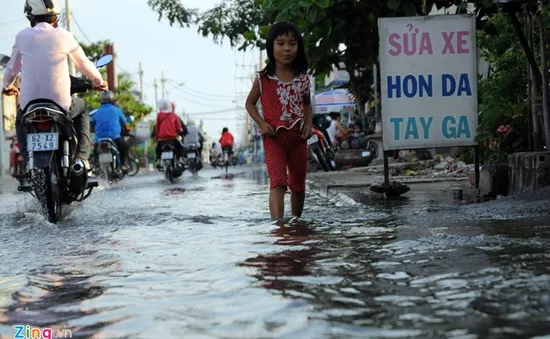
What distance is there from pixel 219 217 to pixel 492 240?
3.08 metres

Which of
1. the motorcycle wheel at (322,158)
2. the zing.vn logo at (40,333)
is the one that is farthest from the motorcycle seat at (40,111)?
the motorcycle wheel at (322,158)

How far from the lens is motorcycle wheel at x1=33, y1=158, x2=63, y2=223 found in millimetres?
7082

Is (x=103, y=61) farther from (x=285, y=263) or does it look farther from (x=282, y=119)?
(x=285, y=263)

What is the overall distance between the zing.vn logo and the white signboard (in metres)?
5.58

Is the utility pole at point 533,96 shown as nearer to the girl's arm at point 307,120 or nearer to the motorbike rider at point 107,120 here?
the girl's arm at point 307,120

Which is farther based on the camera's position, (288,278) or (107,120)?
(107,120)

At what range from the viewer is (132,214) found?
7.88m

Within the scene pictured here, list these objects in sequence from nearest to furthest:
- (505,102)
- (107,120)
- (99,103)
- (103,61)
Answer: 1. (103,61)
2. (505,102)
3. (107,120)
4. (99,103)

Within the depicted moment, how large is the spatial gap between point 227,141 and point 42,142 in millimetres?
28756

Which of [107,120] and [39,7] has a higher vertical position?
[39,7]

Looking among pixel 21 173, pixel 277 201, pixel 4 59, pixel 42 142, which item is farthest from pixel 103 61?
pixel 21 173

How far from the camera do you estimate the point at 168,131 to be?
17984mm

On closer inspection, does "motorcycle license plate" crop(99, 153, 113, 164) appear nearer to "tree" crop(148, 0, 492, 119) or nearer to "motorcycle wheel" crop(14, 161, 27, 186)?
"motorcycle wheel" crop(14, 161, 27, 186)

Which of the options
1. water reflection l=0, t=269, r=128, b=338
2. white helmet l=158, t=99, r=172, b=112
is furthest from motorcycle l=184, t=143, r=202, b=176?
water reflection l=0, t=269, r=128, b=338
